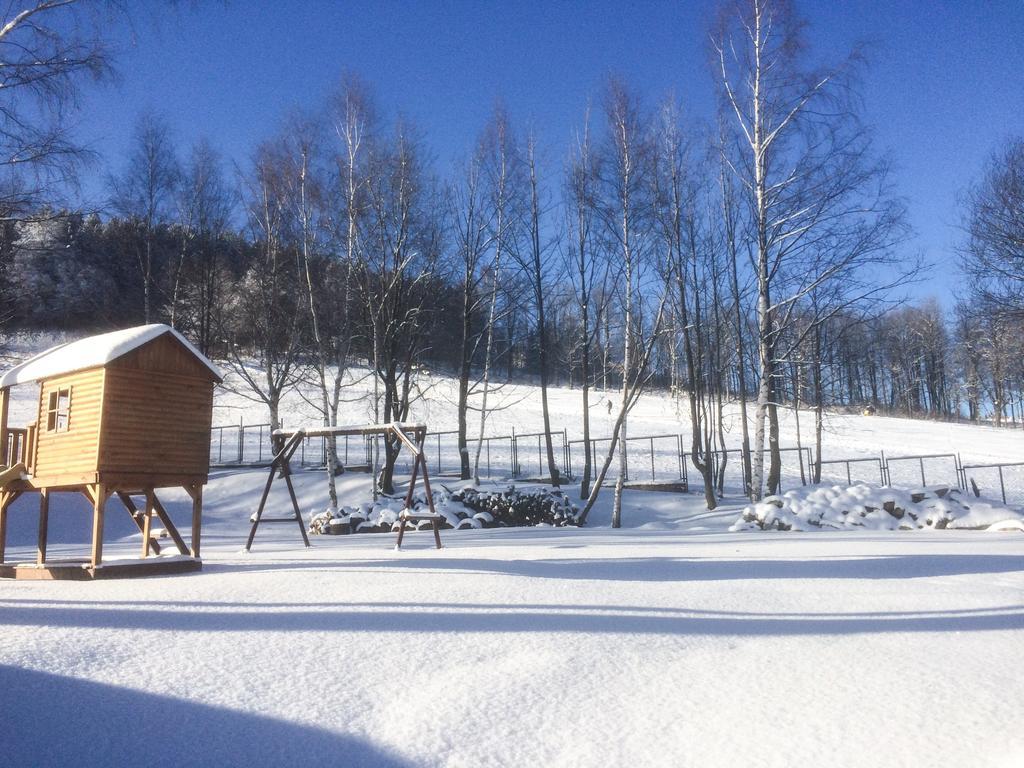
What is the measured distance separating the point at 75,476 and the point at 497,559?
560 cm

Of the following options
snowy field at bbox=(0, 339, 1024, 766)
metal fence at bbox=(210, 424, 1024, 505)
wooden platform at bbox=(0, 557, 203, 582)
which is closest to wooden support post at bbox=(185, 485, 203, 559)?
wooden platform at bbox=(0, 557, 203, 582)

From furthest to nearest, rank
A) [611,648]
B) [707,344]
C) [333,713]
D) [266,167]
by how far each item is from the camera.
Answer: [707,344]
[266,167]
[611,648]
[333,713]

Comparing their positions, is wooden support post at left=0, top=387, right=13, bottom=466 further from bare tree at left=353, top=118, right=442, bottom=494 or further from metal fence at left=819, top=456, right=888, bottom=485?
metal fence at left=819, top=456, right=888, bottom=485

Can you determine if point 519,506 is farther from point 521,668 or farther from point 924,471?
point 924,471

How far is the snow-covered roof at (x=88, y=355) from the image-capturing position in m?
9.51

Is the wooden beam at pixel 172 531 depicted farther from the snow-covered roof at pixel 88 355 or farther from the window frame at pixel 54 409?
the snow-covered roof at pixel 88 355

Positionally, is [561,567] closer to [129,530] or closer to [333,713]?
[333,713]

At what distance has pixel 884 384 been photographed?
62.6 m

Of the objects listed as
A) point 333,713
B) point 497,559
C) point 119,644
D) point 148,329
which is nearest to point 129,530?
point 148,329

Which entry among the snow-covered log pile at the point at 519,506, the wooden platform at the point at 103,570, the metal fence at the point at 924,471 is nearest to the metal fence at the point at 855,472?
the metal fence at the point at 924,471

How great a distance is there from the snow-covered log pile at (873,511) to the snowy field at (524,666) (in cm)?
755

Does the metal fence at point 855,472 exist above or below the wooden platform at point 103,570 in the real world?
above

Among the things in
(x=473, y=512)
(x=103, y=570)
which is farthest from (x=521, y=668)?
(x=473, y=512)

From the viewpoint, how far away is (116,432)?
9.43 metres
